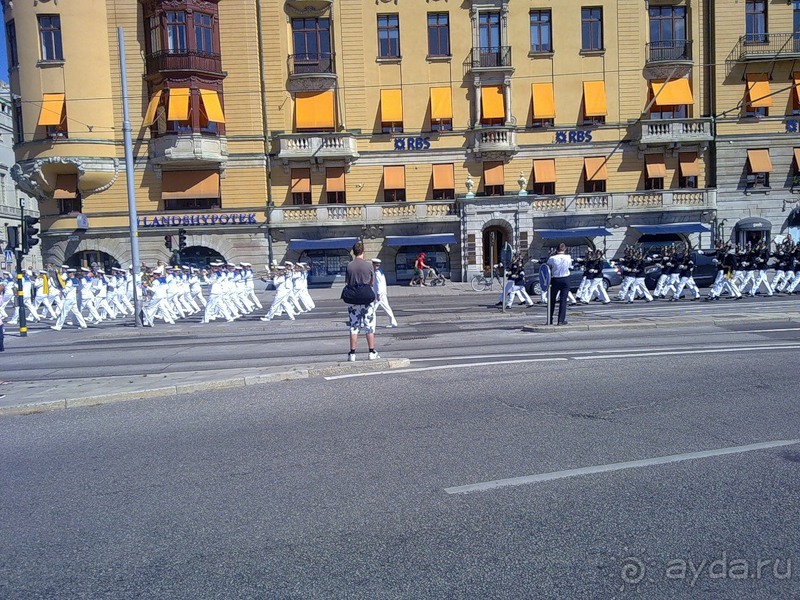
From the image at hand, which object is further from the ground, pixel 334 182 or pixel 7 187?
pixel 7 187

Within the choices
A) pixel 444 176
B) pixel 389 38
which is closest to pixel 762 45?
pixel 444 176

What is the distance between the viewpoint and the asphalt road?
13.4 feet

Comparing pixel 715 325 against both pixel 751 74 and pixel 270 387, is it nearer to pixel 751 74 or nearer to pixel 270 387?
pixel 270 387

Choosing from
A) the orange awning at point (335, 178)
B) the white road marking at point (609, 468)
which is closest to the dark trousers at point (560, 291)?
the white road marking at point (609, 468)

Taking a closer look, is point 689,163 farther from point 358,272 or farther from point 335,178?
point 358,272

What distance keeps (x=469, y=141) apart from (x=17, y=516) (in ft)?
117

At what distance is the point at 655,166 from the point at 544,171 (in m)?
6.04

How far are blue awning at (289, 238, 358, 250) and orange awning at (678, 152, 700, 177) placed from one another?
18029 millimetres

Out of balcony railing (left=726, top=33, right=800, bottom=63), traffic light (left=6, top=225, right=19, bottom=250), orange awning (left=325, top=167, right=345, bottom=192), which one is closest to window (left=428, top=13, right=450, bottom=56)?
orange awning (left=325, top=167, right=345, bottom=192)

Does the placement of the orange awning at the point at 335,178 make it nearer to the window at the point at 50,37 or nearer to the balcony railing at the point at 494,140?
the balcony railing at the point at 494,140

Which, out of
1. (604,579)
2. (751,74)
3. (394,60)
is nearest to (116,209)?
(394,60)

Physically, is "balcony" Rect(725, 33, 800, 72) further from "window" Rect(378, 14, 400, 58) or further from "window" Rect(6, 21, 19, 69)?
"window" Rect(6, 21, 19, 69)

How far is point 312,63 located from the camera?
1497 inches

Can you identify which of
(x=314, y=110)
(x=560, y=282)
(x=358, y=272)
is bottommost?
(x=560, y=282)
